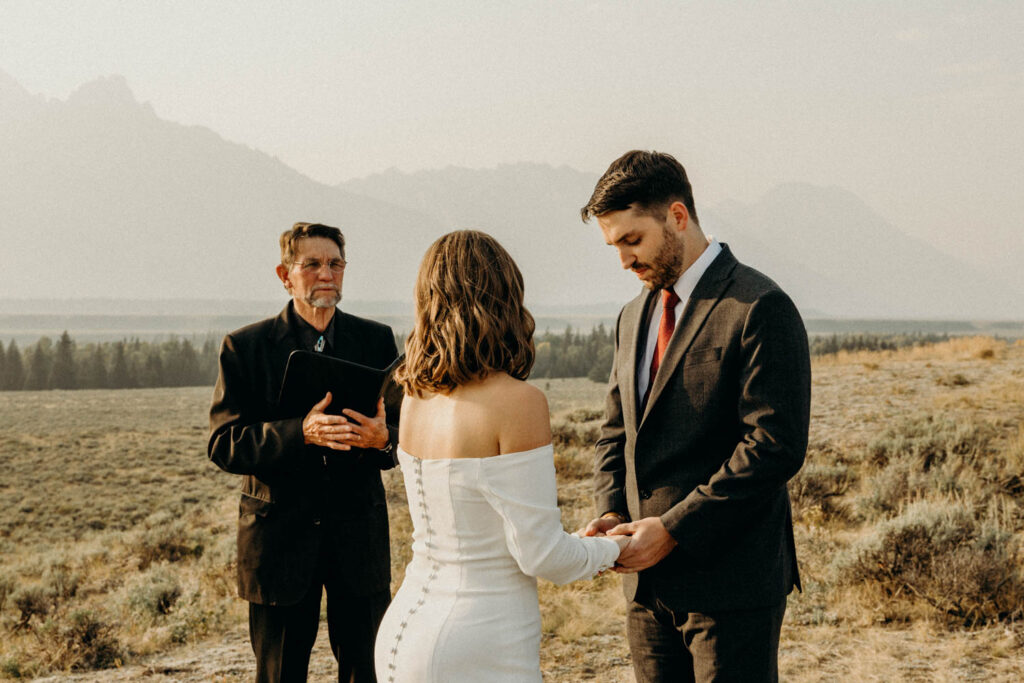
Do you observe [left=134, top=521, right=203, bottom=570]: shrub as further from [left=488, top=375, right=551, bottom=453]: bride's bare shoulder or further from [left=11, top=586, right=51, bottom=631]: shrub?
[left=488, top=375, right=551, bottom=453]: bride's bare shoulder

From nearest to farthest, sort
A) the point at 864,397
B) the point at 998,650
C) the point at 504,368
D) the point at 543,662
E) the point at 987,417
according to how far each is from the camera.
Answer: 1. the point at 504,368
2. the point at 998,650
3. the point at 543,662
4. the point at 987,417
5. the point at 864,397

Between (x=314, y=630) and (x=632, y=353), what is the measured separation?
Result: 1.94 meters

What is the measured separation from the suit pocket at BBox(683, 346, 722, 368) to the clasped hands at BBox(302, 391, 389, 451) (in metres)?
1.39

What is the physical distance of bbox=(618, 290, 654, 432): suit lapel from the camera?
8.10 feet

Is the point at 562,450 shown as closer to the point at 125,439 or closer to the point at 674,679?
the point at 674,679

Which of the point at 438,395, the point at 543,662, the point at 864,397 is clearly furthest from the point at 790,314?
the point at 864,397

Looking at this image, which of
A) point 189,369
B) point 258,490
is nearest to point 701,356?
point 258,490

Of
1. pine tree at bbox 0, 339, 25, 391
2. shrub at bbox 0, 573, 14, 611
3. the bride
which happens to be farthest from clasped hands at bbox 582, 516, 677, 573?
pine tree at bbox 0, 339, 25, 391

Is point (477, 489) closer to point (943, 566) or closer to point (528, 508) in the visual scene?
point (528, 508)

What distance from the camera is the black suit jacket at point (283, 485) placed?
3.11 metres

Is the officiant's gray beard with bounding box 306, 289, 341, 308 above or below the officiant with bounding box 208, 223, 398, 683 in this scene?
above

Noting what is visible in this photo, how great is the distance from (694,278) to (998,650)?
4.08 metres

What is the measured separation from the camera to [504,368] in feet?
6.68

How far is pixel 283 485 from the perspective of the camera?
321 cm
